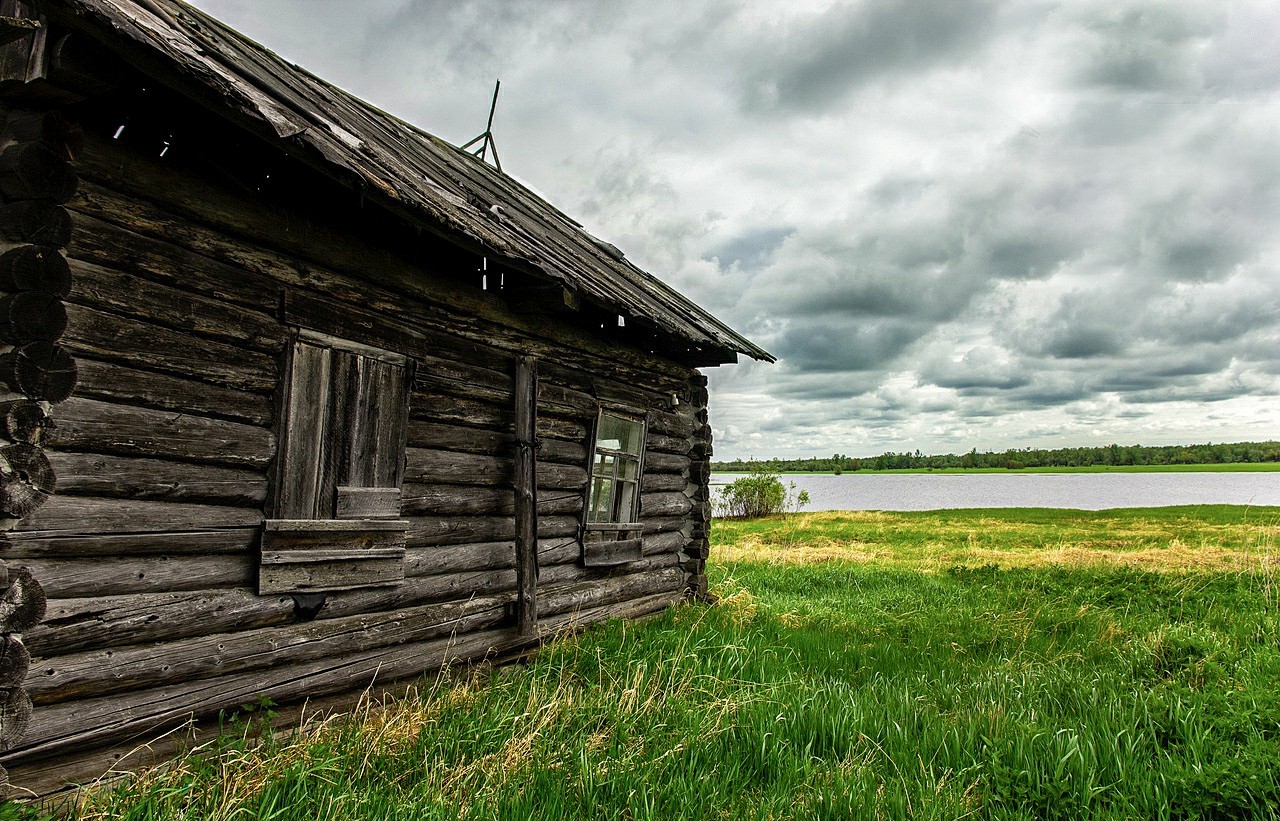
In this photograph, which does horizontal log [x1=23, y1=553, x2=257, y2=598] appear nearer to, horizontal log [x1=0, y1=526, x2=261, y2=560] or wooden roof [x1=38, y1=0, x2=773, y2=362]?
horizontal log [x1=0, y1=526, x2=261, y2=560]

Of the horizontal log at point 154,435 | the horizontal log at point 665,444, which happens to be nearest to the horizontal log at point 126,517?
the horizontal log at point 154,435

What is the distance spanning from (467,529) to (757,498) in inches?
1174

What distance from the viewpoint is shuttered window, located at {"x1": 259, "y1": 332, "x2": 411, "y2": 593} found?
13.9 feet

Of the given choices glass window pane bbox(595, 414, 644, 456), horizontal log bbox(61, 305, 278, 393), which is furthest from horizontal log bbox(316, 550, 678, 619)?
horizontal log bbox(61, 305, 278, 393)

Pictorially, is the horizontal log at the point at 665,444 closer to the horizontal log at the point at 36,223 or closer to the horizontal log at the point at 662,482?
the horizontal log at the point at 662,482

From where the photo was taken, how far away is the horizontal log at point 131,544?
124 inches

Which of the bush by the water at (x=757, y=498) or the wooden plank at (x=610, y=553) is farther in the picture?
the bush by the water at (x=757, y=498)

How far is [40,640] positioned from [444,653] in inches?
99.3

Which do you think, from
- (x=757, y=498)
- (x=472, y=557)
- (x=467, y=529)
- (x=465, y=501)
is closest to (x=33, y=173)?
(x=465, y=501)

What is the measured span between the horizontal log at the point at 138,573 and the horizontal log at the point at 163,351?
0.96 metres

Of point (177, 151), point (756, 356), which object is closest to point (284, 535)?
point (177, 151)

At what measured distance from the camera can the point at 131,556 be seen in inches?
138

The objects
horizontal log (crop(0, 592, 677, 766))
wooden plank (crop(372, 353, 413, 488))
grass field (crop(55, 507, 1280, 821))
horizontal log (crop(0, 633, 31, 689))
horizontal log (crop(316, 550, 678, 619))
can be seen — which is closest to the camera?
horizontal log (crop(0, 633, 31, 689))

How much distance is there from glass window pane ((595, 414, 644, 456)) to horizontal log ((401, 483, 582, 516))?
95 centimetres
